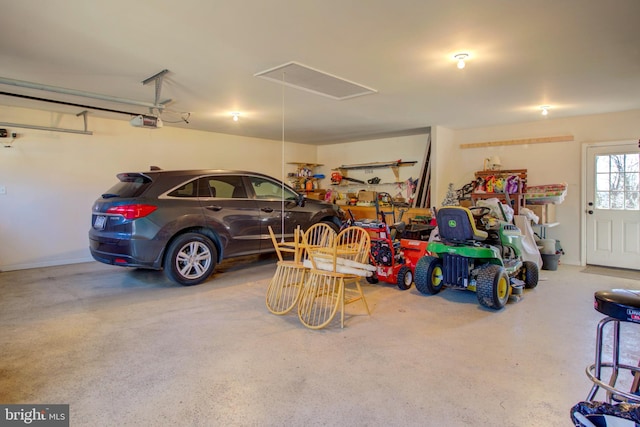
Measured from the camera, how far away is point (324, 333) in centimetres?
290

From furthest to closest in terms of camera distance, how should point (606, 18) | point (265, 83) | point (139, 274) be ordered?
point (139, 274) → point (265, 83) → point (606, 18)

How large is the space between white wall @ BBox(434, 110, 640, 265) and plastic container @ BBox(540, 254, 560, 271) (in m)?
0.71

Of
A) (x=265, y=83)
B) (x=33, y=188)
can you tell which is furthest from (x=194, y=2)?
(x=33, y=188)

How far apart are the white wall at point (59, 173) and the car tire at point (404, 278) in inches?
187

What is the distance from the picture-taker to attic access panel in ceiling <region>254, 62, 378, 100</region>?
3.54 m

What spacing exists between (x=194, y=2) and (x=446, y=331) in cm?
312

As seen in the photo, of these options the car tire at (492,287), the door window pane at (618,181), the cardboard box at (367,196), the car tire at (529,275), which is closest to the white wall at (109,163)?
the door window pane at (618,181)

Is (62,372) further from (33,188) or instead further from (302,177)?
(302,177)

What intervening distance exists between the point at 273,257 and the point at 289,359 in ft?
12.6

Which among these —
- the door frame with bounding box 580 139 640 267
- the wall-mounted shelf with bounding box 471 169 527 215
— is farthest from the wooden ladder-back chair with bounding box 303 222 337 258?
the door frame with bounding box 580 139 640 267

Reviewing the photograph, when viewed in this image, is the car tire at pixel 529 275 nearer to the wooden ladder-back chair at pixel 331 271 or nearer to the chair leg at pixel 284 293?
the wooden ladder-back chair at pixel 331 271

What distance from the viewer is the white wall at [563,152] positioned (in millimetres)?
5406

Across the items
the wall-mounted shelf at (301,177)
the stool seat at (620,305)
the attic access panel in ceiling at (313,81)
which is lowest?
the stool seat at (620,305)

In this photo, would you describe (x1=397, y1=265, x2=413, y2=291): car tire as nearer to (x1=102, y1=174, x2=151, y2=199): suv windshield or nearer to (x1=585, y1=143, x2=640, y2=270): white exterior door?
(x1=102, y1=174, x2=151, y2=199): suv windshield
